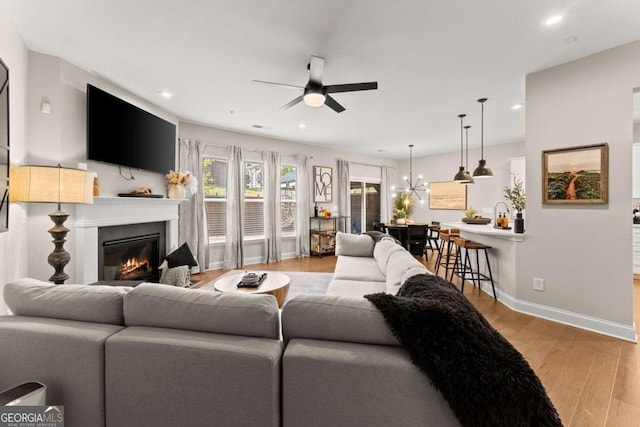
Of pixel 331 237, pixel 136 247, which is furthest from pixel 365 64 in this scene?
pixel 331 237

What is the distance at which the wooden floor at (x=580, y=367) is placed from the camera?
1.66m

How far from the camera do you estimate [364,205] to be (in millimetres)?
8016

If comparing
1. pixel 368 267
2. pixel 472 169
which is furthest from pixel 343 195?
pixel 368 267

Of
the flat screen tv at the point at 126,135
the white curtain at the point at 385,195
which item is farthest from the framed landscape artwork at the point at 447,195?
the flat screen tv at the point at 126,135

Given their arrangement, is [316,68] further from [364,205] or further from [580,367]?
[364,205]

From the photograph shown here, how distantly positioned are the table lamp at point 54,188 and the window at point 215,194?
2.94m

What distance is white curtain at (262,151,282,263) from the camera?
584 centimetres

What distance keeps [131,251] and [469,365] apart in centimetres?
428

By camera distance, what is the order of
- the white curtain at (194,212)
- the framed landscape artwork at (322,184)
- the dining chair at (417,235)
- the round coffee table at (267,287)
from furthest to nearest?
the framed landscape artwork at (322,184)
the dining chair at (417,235)
the white curtain at (194,212)
the round coffee table at (267,287)

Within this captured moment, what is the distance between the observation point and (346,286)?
108 inches

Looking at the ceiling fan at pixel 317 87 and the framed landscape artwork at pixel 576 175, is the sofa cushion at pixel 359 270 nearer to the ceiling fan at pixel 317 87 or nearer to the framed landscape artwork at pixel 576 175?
the ceiling fan at pixel 317 87

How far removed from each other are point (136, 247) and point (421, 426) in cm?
420

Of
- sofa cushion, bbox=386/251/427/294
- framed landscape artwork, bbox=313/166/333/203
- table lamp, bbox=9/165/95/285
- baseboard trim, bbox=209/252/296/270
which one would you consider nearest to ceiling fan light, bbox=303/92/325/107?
sofa cushion, bbox=386/251/427/294

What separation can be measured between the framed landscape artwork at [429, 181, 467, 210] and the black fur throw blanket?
6.99 m
